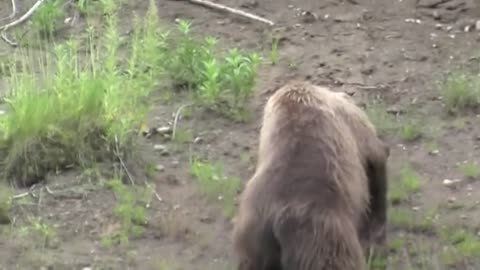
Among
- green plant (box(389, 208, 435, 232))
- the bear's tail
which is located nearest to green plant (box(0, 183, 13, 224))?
the bear's tail

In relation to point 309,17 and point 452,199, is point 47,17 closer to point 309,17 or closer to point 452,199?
point 309,17

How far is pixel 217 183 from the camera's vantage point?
7.59m

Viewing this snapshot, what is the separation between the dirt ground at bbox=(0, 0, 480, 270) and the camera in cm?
699

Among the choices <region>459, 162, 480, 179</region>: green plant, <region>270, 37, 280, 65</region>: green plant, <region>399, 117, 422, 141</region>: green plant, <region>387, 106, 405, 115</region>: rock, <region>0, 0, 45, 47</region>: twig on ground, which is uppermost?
<region>0, 0, 45, 47</region>: twig on ground

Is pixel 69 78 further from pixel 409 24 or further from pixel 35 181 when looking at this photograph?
pixel 409 24

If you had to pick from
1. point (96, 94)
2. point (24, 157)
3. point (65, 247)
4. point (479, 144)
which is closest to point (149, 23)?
point (96, 94)

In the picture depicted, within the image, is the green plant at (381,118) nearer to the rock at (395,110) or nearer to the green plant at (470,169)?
the rock at (395,110)

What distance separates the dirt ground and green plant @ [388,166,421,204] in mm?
48

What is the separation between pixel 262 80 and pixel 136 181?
5.22 ft

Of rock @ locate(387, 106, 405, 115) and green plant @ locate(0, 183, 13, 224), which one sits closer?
green plant @ locate(0, 183, 13, 224)

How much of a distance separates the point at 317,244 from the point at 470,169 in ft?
7.32

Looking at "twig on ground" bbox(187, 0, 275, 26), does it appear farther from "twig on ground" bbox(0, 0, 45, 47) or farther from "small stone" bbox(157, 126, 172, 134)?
"small stone" bbox(157, 126, 172, 134)

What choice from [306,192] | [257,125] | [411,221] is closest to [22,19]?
[257,125]

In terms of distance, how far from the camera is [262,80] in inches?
350
